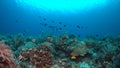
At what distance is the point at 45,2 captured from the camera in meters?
58.5

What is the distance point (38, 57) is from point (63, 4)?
52.7 meters

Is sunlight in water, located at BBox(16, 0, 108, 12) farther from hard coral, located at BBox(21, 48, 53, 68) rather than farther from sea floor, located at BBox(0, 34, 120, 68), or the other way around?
hard coral, located at BBox(21, 48, 53, 68)

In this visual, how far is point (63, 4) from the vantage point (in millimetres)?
60469

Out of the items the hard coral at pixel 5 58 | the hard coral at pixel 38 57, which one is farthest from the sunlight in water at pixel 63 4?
the hard coral at pixel 5 58

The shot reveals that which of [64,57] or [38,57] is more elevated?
[64,57]

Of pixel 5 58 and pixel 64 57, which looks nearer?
pixel 5 58

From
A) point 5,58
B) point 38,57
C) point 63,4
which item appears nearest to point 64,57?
point 38,57

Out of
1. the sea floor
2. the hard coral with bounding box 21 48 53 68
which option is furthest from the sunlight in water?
the hard coral with bounding box 21 48 53 68

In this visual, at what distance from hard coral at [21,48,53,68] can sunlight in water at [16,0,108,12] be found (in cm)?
4156

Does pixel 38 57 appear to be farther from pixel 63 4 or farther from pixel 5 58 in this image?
pixel 63 4

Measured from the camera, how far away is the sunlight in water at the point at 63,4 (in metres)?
52.2

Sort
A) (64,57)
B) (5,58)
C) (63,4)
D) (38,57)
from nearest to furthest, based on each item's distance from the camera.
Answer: (5,58), (38,57), (64,57), (63,4)

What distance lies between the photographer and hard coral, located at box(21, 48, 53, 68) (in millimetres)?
8570

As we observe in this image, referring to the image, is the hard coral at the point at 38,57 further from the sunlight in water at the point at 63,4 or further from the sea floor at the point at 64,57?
the sunlight in water at the point at 63,4
